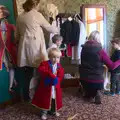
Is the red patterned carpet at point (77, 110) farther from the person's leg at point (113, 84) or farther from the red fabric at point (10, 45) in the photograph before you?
the red fabric at point (10, 45)

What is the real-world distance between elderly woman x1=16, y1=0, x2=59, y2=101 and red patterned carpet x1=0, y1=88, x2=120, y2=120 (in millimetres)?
644

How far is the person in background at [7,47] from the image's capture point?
123 inches

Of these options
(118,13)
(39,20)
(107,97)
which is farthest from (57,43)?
(118,13)

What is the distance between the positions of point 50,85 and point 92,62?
2.72 ft

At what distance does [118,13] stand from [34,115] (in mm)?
2774

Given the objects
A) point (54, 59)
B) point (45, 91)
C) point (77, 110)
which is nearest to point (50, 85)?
point (45, 91)

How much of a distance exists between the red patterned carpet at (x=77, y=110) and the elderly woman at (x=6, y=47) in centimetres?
37

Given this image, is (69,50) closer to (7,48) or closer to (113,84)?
(113,84)

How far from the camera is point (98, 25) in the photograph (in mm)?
4309

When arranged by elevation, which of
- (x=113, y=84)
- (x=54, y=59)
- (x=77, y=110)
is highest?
(x=54, y=59)

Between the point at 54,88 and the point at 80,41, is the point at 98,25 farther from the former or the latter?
the point at 54,88

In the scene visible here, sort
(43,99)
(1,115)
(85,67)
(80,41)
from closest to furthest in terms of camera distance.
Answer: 1. (43,99)
2. (1,115)
3. (85,67)
4. (80,41)

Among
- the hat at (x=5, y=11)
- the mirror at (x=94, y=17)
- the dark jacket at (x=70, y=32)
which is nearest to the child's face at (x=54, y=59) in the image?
the hat at (x=5, y=11)

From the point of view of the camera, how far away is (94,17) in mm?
4277
